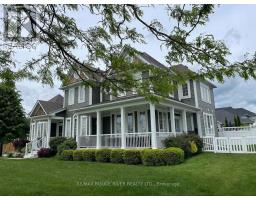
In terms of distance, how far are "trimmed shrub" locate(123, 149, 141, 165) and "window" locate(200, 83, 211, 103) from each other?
28.5 feet

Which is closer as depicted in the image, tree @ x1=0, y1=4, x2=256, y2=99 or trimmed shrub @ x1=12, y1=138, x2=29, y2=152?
tree @ x1=0, y1=4, x2=256, y2=99

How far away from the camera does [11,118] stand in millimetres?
21781

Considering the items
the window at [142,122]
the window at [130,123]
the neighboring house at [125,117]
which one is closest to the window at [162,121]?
the neighboring house at [125,117]

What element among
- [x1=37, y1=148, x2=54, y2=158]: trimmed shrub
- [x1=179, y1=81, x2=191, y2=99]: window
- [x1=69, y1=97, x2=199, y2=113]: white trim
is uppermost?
[x1=179, y1=81, x2=191, y2=99]: window

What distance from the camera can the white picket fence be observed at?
1280cm

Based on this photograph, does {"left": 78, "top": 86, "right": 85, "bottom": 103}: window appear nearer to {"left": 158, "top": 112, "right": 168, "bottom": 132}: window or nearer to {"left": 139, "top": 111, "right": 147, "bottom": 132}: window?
{"left": 139, "top": 111, "right": 147, "bottom": 132}: window

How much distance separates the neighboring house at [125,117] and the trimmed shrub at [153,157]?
923 mm

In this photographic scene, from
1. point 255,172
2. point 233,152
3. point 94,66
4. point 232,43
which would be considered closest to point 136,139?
point 233,152

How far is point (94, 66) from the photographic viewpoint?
15.6 ft

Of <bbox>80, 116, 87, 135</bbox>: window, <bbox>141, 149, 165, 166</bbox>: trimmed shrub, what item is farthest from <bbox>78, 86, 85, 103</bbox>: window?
<bbox>141, 149, 165, 166</bbox>: trimmed shrub

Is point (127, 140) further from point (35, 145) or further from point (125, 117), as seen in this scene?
point (35, 145)

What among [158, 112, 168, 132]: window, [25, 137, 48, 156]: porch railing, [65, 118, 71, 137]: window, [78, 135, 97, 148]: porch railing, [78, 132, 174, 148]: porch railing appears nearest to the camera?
[78, 132, 174, 148]: porch railing

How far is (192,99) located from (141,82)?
1391cm

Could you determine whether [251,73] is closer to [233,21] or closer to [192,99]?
[233,21]
